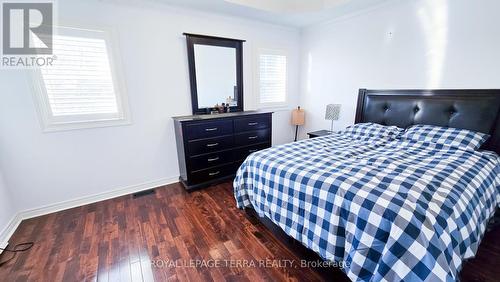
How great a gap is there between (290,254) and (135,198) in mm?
1969

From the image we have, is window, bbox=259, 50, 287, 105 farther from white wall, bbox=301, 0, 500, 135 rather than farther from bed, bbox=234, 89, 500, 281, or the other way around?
bed, bbox=234, 89, 500, 281

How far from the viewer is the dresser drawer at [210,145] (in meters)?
2.63

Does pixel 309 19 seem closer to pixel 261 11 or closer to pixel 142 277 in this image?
pixel 261 11

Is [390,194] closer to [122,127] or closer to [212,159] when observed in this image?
[212,159]

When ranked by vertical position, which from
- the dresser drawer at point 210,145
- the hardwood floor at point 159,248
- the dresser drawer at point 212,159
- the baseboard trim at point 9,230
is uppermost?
the dresser drawer at point 210,145

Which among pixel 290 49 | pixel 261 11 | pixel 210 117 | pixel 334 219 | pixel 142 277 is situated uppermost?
pixel 261 11

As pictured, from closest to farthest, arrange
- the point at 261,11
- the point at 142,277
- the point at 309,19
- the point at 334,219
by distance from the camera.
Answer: the point at 334,219 → the point at 142,277 → the point at 261,11 → the point at 309,19

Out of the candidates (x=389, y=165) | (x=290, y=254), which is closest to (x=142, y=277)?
(x=290, y=254)

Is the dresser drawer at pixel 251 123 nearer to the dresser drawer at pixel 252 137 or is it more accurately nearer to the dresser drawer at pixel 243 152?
the dresser drawer at pixel 252 137

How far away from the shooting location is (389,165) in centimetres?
153

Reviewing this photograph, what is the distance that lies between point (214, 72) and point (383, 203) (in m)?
2.59

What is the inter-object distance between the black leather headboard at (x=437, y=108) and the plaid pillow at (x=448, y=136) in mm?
125

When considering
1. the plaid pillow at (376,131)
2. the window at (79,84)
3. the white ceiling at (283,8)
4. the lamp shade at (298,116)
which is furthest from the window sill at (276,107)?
the window at (79,84)

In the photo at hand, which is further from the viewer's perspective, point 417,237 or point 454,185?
point 454,185
